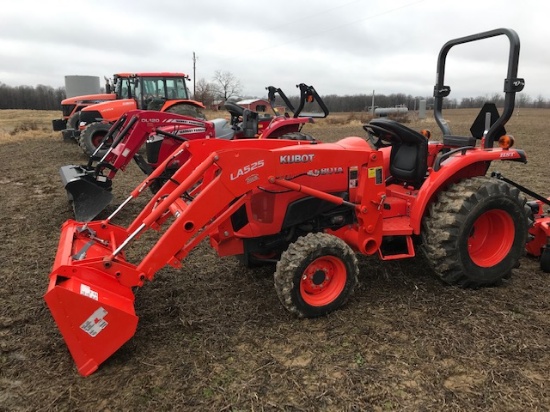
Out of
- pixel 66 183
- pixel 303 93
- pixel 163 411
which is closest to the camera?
pixel 163 411

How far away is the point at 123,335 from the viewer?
9.52 feet

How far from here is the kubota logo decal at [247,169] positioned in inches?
127

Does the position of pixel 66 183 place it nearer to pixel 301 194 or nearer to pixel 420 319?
pixel 301 194

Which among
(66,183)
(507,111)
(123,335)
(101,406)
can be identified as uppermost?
(507,111)

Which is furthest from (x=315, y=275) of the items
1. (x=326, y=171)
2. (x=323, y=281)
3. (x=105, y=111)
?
(x=105, y=111)

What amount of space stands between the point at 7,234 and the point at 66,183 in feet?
3.45

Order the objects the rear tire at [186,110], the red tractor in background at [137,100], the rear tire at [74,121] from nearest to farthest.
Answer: the red tractor in background at [137,100] < the rear tire at [186,110] < the rear tire at [74,121]

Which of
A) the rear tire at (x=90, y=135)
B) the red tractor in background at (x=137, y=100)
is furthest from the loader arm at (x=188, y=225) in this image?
the red tractor in background at (x=137, y=100)

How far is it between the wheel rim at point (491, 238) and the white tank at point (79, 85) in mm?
26789

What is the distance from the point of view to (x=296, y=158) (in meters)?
3.49

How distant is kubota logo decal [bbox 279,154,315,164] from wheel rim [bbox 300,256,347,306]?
0.80 metres

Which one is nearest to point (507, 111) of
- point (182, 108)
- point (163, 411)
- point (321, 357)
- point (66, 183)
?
point (321, 357)

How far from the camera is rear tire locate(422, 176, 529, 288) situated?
3727 millimetres

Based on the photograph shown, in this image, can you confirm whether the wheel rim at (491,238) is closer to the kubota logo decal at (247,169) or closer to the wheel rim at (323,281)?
the wheel rim at (323,281)
